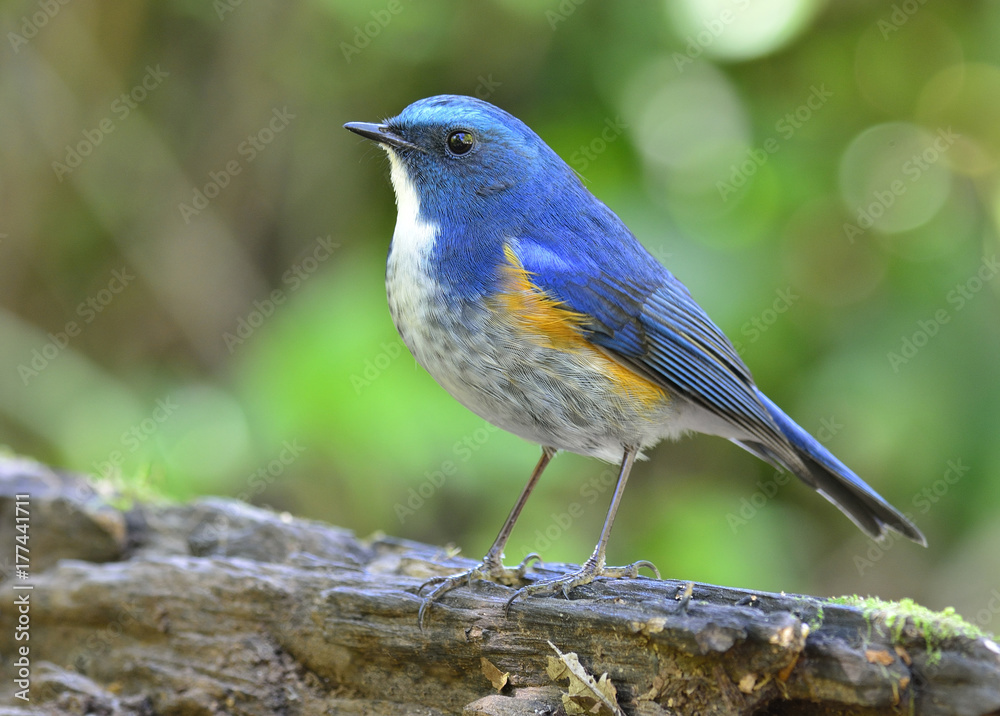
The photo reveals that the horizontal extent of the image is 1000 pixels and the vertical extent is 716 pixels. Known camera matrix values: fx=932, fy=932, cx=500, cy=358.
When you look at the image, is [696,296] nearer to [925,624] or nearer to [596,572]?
[596,572]

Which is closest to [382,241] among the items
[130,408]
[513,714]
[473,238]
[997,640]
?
[130,408]

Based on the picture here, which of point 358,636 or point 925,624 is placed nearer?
point 925,624

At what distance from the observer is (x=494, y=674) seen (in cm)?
280

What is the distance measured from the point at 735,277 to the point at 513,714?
2.78m

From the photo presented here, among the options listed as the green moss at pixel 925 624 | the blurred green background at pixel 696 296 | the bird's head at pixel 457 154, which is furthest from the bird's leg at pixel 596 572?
the blurred green background at pixel 696 296

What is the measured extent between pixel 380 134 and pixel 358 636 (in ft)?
5.64

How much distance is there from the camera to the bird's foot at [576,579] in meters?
2.92

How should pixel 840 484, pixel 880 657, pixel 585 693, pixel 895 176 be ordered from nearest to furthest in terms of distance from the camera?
pixel 880 657
pixel 585 693
pixel 840 484
pixel 895 176

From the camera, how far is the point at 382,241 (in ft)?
18.2

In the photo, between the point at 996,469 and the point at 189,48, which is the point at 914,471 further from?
the point at 189,48

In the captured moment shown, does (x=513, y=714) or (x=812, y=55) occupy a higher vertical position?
(x=812, y=55)

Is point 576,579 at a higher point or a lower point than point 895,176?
lower

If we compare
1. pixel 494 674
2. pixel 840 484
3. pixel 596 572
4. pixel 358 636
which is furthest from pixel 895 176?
pixel 358 636

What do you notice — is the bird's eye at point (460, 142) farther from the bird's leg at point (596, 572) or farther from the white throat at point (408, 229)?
the bird's leg at point (596, 572)
